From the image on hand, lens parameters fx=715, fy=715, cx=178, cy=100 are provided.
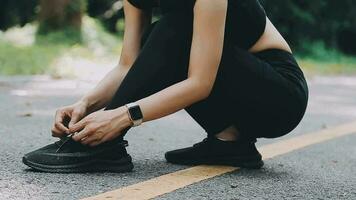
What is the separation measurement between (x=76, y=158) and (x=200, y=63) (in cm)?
60

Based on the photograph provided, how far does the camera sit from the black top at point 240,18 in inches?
110

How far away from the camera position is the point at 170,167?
10.1ft

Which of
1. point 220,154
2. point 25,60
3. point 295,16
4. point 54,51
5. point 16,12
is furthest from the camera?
point 295,16

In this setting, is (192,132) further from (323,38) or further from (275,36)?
(323,38)

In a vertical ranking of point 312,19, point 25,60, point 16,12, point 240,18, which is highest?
point 240,18

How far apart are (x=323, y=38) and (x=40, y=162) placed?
817 inches

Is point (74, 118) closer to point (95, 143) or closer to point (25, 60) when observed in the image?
point (95, 143)

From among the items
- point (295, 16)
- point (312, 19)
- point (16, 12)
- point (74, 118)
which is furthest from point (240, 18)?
point (312, 19)

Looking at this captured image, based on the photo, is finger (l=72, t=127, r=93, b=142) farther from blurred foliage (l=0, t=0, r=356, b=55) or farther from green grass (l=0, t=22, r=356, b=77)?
blurred foliage (l=0, t=0, r=356, b=55)

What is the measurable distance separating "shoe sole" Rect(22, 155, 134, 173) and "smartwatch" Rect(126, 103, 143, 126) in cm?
20

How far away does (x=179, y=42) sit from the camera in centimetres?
275

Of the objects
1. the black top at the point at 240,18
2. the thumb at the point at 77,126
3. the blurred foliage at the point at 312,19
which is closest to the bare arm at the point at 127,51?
the black top at the point at 240,18

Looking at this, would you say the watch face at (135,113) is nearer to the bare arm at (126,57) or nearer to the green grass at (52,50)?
the bare arm at (126,57)

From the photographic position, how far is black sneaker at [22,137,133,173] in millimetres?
2723
